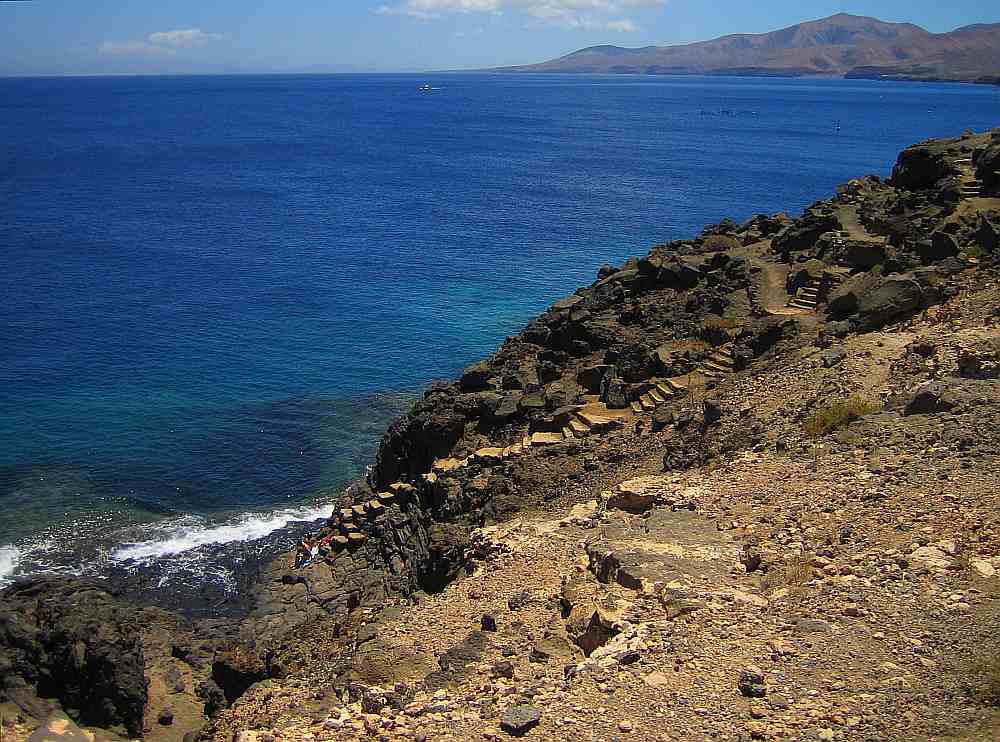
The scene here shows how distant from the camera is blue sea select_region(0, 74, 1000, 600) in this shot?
3528 centimetres

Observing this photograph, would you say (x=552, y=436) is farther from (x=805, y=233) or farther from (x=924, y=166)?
(x=924, y=166)

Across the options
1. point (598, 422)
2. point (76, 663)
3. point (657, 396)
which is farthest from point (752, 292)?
point (76, 663)

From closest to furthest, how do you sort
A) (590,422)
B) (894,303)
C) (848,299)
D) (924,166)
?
(894,303) → (590,422) → (848,299) → (924,166)

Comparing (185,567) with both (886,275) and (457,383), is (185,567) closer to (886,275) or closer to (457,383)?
(457,383)

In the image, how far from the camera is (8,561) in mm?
30219

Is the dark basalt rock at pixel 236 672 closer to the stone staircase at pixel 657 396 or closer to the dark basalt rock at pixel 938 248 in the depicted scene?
the stone staircase at pixel 657 396

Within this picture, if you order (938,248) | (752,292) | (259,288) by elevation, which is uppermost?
(938,248)

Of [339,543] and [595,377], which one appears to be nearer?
[595,377]

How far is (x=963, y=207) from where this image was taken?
104 ft

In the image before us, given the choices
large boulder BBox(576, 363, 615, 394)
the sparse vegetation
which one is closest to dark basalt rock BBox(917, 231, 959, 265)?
large boulder BBox(576, 363, 615, 394)

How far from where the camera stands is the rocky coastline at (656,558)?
1268cm

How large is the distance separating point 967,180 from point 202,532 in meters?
32.2

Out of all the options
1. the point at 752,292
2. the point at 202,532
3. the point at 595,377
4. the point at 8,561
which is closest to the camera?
the point at 595,377

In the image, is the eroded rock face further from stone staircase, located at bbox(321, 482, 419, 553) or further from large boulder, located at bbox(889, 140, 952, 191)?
large boulder, located at bbox(889, 140, 952, 191)
